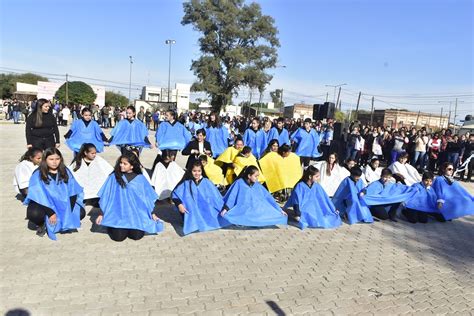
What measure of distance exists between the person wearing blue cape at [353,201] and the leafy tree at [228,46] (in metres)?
31.5

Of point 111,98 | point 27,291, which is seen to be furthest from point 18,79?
point 27,291

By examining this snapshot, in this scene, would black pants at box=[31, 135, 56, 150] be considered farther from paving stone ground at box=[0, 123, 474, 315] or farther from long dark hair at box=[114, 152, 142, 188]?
long dark hair at box=[114, 152, 142, 188]

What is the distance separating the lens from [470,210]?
8.13 m

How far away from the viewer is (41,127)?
748 cm

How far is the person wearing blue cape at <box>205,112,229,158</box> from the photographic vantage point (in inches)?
402

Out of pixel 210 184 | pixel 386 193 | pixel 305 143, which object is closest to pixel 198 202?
pixel 210 184

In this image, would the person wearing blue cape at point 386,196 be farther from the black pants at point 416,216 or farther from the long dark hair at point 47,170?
the long dark hair at point 47,170

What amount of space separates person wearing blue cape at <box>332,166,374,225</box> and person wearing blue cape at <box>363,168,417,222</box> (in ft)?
0.74

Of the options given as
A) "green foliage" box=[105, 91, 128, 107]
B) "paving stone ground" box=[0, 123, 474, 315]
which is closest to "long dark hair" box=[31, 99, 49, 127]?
"paving stone ground" box=[0, 123, 474, 315]

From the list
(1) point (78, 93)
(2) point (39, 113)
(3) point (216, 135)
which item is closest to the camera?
(2) point (39, 113)

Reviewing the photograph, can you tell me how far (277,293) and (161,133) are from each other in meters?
6.15

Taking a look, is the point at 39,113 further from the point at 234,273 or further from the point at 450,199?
the point at 450,199

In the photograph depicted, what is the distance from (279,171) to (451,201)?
3.63 metres

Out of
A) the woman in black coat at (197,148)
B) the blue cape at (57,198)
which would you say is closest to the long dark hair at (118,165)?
the blue cape at (57,198)
